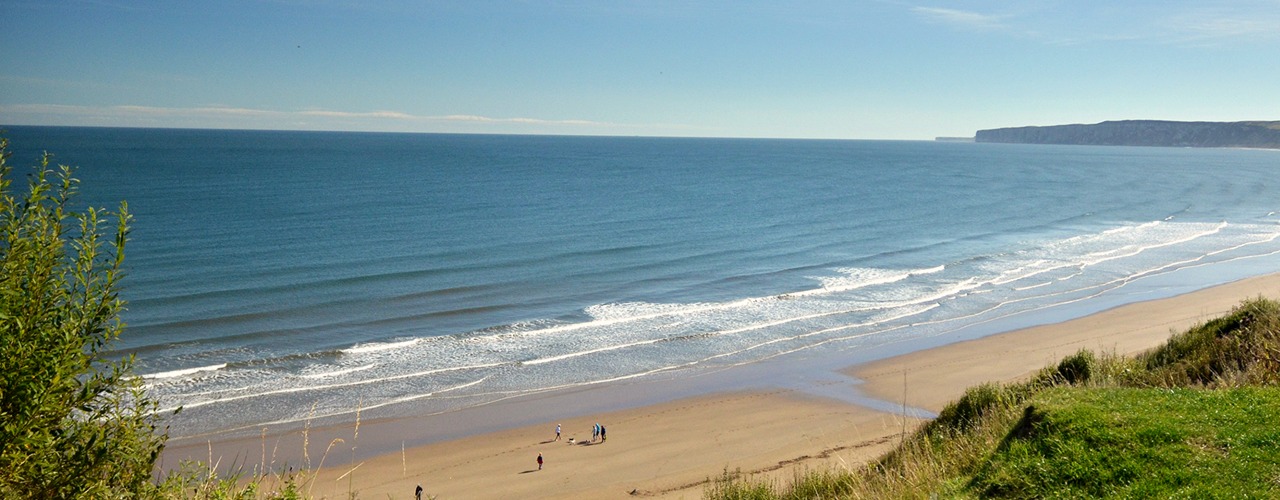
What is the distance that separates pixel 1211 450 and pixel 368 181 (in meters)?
86.9

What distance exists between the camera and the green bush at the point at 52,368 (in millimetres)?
5496

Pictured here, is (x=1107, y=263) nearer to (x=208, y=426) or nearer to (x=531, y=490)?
(x=531, y=490)

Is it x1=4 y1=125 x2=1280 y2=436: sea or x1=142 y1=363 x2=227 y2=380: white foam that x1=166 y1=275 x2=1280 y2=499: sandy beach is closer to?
x1=4 y1=125 x2=1280 y2=436: sea

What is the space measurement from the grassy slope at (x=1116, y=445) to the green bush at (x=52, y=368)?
21.4 ft

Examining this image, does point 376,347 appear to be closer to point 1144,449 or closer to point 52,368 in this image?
point 52,368

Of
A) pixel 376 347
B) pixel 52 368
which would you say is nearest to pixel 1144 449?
pixel 52 368

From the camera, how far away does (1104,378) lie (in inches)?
480

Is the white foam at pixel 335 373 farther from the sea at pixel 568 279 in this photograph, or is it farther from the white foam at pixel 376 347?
the white foam at pixel 376 347

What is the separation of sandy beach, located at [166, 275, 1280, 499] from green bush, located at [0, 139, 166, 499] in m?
9.67

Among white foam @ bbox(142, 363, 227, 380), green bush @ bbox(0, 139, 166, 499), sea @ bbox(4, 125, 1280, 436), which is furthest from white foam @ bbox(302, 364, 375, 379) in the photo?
green bush @ bbox(0, 139, 166, 499)

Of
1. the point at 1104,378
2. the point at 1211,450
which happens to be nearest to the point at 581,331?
the point at 1104,378

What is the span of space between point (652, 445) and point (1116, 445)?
→ 12.7m

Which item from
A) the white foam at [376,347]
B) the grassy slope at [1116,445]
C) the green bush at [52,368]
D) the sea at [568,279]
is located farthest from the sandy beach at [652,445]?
the green bush at [52,368]

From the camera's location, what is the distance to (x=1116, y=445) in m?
7.90
